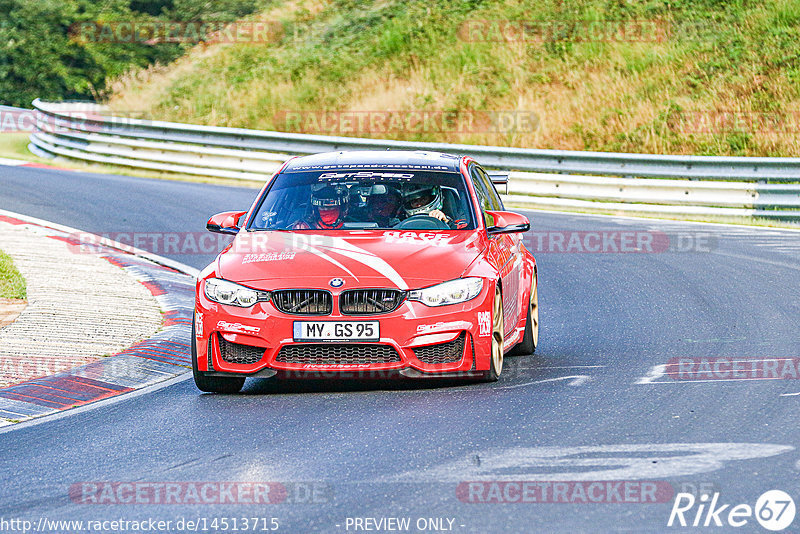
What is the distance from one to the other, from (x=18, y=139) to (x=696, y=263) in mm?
22139

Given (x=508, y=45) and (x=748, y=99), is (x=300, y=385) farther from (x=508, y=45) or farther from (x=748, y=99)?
(x=508, y=45)

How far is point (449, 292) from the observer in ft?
28.4

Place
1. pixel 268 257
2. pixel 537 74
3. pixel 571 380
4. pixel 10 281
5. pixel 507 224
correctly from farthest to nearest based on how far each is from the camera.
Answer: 1. pixel 537 74
2. pixel 10 281
3. pixel 507 224
4. pixel 571 380
5. pixel 268 257

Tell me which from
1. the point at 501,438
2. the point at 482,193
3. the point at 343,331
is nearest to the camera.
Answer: the point at 501,438

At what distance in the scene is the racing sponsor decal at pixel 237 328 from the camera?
8.60 meters

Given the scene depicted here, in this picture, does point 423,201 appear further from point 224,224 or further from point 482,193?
point 224,224

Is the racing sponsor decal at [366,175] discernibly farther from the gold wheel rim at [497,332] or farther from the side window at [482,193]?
the gold wheel rim at [497,332]

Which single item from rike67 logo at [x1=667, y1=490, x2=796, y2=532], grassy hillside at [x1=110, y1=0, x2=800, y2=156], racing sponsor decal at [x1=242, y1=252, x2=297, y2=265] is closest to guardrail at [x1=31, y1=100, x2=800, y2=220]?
grassy hillside at [x1=110, y1=0, x2=800, y2=156]

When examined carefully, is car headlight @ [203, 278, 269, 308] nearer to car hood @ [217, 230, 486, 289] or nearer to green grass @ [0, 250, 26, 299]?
car hood @ [217, 230, 486, 289]

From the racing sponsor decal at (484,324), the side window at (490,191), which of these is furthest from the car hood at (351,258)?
the side window at (490,191)

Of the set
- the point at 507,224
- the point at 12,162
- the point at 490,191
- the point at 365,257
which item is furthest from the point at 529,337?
the point at 12,162

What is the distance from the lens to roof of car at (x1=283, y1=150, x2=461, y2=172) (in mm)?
10219

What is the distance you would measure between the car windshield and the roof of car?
9cm

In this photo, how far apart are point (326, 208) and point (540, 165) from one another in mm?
13341
